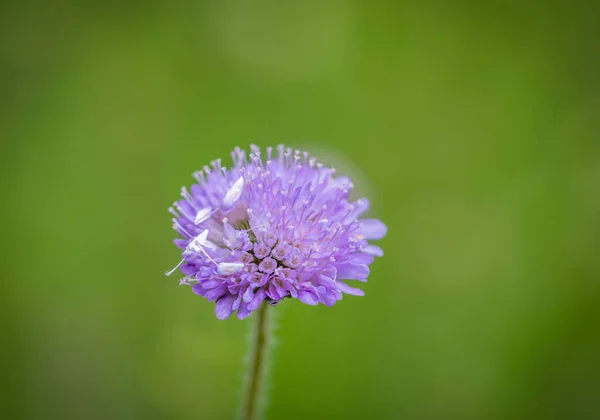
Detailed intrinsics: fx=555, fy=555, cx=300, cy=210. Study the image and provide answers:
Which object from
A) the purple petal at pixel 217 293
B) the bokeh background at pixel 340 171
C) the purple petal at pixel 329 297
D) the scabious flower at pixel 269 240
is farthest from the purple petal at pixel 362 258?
the bokeh background at pixel 340 171

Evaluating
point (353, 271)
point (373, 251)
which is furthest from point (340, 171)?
point (353, 271)

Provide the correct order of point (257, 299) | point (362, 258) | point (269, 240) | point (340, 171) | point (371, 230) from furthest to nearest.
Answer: point (340, 171) → point (371, 230) → point (362, 258) → point (269, 240) → point (257, 299)

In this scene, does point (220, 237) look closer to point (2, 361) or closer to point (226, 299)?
point (226, 299)

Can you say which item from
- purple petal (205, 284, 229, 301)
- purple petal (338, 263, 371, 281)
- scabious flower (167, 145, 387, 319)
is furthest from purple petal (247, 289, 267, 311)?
purple petal (338, 263, 371, 281)

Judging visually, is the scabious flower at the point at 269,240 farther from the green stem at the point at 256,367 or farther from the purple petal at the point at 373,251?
the green stem at the point at 256,367

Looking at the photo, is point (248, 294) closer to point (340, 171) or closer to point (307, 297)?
point (307, 297)

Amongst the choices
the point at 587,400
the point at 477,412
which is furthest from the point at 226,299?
the point at 587,400

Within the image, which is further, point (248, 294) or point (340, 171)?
point (340, 171)
